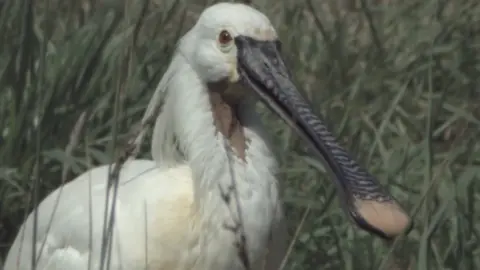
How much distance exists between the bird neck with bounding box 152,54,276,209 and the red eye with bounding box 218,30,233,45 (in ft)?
Result: 0.43

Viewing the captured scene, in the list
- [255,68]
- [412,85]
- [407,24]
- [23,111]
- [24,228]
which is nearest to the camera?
[255,68]

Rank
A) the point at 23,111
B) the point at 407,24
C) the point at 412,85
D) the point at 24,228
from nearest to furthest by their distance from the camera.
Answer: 1. the point at 24,228
2. the point at 23,111
3. the point at 412,85
4. the point at 407,24

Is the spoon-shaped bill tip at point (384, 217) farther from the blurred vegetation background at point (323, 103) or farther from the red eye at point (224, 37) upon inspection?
the red eye at point (224, 37)

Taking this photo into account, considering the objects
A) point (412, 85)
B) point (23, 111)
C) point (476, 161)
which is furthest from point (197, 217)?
point (412, 85)

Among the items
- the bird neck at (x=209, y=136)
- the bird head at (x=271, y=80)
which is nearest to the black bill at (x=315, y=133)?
the bird head at (x=271, y=80)

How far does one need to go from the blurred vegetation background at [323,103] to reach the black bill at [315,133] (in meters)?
0.17

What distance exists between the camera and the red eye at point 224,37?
3.51m

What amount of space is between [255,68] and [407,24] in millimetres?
2490

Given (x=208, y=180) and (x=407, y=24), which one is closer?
(x=208, y=180)

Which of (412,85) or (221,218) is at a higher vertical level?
(221,218)

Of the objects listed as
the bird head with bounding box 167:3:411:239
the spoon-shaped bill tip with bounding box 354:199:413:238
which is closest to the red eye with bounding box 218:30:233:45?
the bird head with bounding box 167:3:411:239

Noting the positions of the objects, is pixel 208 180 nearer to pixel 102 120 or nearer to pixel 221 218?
pixel 221 218

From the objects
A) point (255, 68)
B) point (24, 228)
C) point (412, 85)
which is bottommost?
point (412, 85)

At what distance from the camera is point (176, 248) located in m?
3.54
